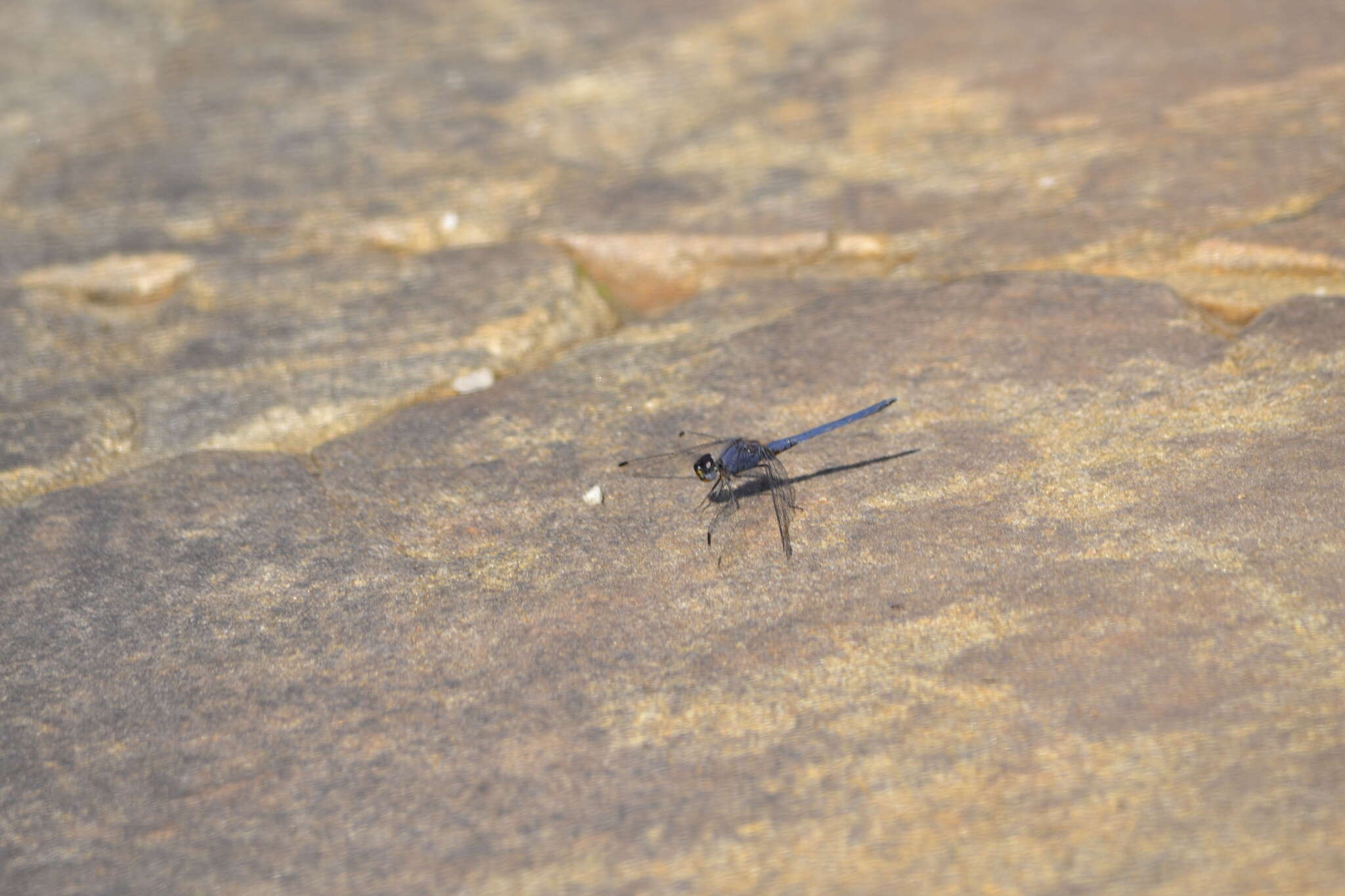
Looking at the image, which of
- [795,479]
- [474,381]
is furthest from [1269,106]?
[474,381]

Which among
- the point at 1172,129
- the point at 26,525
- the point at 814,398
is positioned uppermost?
the point at 1172,129

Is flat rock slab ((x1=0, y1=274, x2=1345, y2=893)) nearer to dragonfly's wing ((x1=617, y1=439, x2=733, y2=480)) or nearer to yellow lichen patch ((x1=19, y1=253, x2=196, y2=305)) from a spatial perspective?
dragonfly's wing ((x1=617, y1=439, x2=733, y2=480))

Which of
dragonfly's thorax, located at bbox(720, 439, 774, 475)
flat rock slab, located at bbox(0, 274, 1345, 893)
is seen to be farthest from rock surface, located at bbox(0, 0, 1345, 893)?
dragonfly's thorax, located at bbox(720, 439, 774, 475)

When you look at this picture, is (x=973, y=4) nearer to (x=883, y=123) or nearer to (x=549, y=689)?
(x=883, y=123)

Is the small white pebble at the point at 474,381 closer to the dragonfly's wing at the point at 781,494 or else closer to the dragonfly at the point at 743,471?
the dragonfly at the point at 743,471

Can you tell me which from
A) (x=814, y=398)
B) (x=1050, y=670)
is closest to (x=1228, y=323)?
(x=814, y=398)

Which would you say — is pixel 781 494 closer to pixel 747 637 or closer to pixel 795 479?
pixel 795 479
